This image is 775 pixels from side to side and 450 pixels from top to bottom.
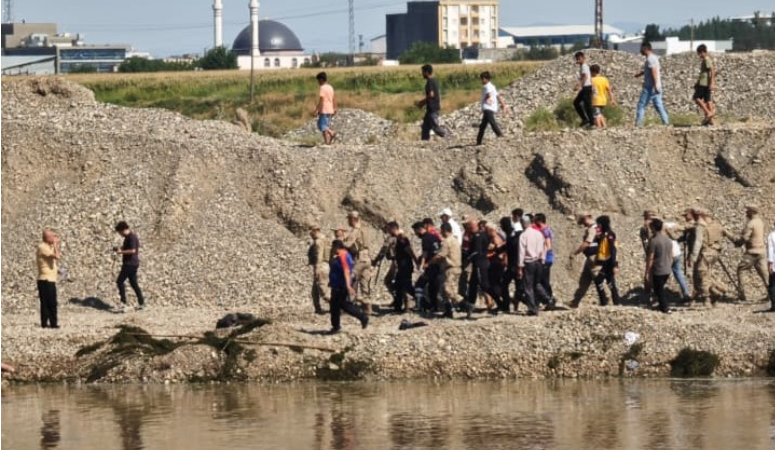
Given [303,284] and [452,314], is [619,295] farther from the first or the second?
[303,284]

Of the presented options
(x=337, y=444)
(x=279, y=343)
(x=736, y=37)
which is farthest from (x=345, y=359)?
(x=736, y=37)

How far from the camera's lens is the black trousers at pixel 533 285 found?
2208 centimetres

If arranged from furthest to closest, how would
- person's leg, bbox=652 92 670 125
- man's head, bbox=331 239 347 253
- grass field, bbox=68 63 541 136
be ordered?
grass field, bbox=68 63 541 136, person's leg, bbox=652 92 670 125, man's head, bbox=331 239 347 253

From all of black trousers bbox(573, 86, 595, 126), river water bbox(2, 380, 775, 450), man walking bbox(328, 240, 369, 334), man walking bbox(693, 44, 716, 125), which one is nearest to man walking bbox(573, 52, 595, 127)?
black trousers bbox(573, 86, 595, 126)

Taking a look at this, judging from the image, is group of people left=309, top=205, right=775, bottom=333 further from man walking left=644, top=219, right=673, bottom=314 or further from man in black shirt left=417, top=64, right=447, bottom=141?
man in black shirt left=417, top=64, right=447, bottom=141

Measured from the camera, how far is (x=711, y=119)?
30312mm

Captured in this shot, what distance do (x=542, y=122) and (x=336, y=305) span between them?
517 inches

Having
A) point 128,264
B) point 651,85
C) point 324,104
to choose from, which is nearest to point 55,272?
point 128,264

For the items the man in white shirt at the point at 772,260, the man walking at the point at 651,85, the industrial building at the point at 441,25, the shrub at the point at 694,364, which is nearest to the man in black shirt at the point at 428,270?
the shrub at the point at 694,364

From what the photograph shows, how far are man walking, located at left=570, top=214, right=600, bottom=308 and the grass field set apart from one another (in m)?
21.3

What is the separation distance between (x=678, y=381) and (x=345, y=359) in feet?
14.3

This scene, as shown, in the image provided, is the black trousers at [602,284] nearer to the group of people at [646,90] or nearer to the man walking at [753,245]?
the man walking at [753,245]

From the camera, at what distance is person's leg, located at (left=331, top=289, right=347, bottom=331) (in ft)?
69.3

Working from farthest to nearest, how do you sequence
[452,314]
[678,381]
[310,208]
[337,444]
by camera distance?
[310,208]
[452,314]
[678,381]
[337,444]
